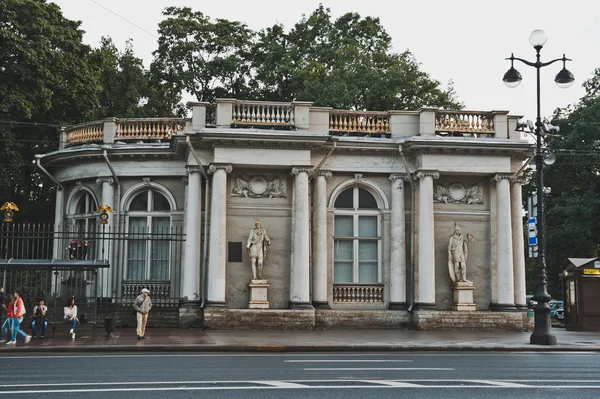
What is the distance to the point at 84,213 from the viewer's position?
3253cm

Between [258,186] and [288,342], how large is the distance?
7.97 m

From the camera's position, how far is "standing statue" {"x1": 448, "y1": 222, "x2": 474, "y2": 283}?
2914cm

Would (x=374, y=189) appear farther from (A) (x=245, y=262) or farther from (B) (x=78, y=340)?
(B) (x=78, y=340)

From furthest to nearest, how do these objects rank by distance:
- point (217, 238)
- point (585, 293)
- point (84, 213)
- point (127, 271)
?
point (84, 213), point (585, 293), point (127, 271), point (217, 238)

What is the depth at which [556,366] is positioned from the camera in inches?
666

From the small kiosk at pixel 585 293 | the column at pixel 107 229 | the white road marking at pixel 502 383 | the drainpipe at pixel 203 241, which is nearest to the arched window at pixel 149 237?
the column at pixel 107 229

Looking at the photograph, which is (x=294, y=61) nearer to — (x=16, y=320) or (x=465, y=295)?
(x=465, y=295)

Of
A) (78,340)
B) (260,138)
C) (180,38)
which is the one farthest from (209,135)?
(180,38)

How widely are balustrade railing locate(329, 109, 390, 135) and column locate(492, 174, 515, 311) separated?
14.9ft

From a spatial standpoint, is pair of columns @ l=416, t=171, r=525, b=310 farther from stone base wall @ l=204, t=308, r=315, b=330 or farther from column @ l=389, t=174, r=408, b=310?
stone base wall @ l=204, t=308, r=315, b=330

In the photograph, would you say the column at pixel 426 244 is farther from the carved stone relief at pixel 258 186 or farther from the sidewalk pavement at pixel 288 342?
the carved stone relief at pixel 258 186

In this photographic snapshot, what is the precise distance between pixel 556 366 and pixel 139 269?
58.8ft

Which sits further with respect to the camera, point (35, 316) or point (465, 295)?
point (465, 295)

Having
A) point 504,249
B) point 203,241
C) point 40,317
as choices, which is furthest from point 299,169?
point 40,317
